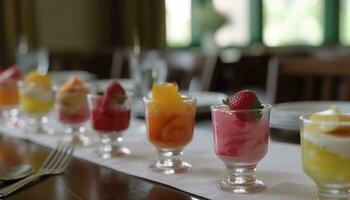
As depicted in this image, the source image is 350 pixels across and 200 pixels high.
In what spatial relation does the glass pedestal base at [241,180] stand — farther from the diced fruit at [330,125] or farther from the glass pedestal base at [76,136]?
the glass pedestal base at [76,136]

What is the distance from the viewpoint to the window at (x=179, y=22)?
513 centimetres

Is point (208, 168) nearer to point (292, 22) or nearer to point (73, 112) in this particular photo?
point (73, 112)

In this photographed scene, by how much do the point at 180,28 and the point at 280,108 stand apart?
404 cm

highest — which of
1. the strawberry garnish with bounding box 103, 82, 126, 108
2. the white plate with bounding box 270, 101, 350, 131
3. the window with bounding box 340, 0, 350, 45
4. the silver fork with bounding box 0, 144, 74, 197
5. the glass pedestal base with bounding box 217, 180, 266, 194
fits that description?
the window with bounding box 340, 0, 350, 45

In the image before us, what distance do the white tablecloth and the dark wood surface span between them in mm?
21

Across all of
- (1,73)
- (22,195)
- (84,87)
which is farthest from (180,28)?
(22,195)

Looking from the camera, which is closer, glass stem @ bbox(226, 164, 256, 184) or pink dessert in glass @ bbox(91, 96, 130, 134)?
glass stem @ bbox(226, 164, 256, 184)

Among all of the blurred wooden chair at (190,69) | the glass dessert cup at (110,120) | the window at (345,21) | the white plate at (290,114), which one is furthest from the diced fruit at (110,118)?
the window at (345,21)

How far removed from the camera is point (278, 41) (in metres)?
4.79

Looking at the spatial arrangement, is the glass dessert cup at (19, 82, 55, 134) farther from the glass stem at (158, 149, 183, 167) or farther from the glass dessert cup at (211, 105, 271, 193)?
the glass dessert cup at (211, 105, 271, 193)

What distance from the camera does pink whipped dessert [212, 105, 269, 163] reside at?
Answer: 774 mm

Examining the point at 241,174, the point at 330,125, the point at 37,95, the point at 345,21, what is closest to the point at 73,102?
the point at 37,95

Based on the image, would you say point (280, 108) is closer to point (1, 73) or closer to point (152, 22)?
point (1, 73)

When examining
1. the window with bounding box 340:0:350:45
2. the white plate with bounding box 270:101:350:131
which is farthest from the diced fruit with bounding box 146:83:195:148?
the window with bounding box 340:0:350:45
